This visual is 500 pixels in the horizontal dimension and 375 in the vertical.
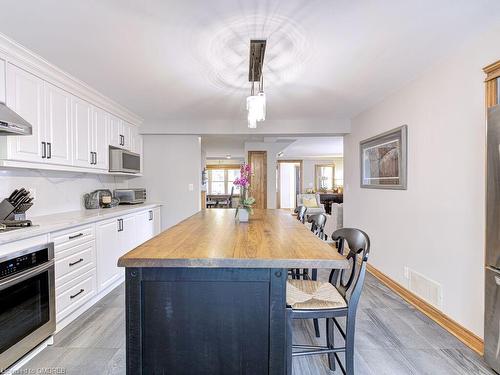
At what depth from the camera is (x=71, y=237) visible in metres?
2.32

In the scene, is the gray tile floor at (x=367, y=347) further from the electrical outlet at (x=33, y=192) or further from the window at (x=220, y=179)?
the window at (x=220, y=179)

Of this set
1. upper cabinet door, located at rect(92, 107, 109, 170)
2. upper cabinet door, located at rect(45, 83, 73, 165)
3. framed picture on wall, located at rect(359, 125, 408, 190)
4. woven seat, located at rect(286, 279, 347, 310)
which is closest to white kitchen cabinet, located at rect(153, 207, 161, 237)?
upper cabinet door, located at rect(92, 107, 109, 170)

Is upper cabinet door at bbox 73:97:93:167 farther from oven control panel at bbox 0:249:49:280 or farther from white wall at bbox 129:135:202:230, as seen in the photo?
white wall at bbox 129:135:202:230

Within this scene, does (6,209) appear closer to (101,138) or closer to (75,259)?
(75,259)

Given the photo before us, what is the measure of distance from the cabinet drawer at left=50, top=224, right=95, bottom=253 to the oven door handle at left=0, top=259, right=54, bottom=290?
16 cm

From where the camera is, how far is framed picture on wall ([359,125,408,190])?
9.61 ft

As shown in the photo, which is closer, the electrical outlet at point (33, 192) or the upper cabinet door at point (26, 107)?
the upper cabinet door at point (26, 107)

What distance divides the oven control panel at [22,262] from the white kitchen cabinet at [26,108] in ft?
2.61

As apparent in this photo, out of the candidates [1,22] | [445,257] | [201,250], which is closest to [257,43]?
[201,250]

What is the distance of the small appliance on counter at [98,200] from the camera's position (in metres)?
3.38

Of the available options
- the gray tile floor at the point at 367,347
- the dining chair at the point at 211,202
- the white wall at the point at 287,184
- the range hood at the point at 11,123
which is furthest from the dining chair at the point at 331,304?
the white wall at the point at 287,184

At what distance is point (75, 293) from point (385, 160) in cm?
353

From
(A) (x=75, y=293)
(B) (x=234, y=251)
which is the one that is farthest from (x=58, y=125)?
(B) (x=234, y=251)

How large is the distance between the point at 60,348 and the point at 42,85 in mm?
2148
